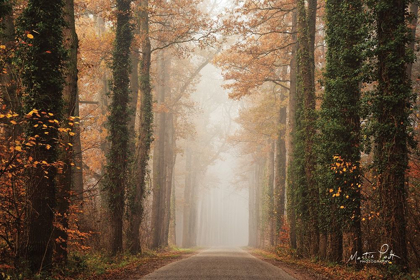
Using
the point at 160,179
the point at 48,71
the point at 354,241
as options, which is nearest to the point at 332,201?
the point at 354,241

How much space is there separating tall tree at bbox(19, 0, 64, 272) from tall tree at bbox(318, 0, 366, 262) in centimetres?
750

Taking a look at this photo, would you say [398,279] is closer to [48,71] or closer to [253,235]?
[48,71]

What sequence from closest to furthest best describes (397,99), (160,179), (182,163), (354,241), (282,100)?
1. (397,99)
2. (354,241)
3. (160,179)
4. (282,100)
5. (182,163)

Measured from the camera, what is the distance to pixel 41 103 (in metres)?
8.30

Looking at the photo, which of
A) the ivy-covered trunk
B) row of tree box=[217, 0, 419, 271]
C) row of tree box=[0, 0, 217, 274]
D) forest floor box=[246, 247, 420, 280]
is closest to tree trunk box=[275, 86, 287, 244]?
Result: row of tree box=[217, 0, 419, 271]

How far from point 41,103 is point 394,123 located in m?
7.81

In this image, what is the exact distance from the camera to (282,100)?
26719 millimetres

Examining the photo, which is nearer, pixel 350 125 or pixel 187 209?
pixel 350 125

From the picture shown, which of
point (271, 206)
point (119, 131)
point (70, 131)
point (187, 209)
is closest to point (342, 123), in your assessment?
point (119, 131)

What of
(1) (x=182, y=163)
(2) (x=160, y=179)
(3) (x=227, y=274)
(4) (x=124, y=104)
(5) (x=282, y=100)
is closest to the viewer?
(3) (x=227, y=274)

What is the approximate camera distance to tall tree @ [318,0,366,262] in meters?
11.4

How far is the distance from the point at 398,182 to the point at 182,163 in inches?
1905

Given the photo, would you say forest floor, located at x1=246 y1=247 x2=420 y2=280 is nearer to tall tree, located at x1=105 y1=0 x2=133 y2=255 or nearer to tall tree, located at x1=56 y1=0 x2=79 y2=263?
tall tree, located at x1=56 y1=0 x2=79 y2=263
